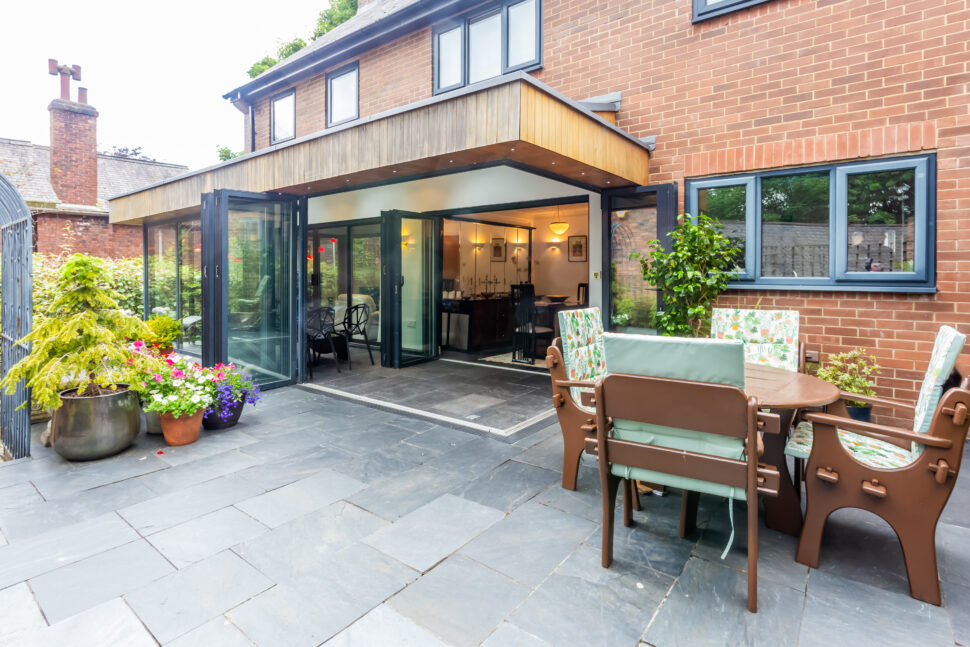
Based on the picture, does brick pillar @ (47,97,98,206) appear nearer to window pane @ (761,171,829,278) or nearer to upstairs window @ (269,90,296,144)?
upstairs window @ (269,90,296,144)

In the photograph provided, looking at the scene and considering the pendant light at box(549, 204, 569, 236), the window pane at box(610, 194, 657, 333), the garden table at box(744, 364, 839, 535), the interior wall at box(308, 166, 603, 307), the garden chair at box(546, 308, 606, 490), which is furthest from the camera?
the pendant light at box(549, 204, 569, 236)

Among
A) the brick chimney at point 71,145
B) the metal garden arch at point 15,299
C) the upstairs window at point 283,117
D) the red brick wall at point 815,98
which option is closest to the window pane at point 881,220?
the red brick wall at point 815,98

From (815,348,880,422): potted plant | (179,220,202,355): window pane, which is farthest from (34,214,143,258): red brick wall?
(815,348,880,422): potted plant

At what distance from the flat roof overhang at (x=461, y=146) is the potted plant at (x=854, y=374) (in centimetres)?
235

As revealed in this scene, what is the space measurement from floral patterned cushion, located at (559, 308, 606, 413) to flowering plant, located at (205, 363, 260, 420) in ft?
8.96

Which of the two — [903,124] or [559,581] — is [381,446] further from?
[903,124]

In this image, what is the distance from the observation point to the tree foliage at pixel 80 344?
3.09 m

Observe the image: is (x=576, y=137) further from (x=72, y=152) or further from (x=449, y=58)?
(x=72, y=152)

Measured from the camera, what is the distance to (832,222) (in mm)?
4113

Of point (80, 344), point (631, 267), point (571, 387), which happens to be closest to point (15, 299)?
point (80, 344)

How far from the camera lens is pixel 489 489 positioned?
289 cm

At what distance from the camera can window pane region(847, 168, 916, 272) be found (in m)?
3.84

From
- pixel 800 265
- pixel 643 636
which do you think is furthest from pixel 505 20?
pixel 643 636

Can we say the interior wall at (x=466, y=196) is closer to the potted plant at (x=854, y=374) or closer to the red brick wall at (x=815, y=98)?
the red brick wall at (x=815, y=98)
